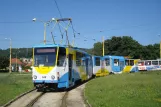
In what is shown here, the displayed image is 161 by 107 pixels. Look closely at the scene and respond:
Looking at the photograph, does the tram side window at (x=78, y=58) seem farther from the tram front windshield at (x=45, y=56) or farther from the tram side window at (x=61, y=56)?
the tram front windshield at (x=45, y=56)

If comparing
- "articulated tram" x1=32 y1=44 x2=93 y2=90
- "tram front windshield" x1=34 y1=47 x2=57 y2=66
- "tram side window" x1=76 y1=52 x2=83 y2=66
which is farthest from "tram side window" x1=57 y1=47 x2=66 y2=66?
"tram side window" x1=76 y1=52 x2=83 y2=66

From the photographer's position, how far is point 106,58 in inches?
1821

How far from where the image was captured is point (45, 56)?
71.5 ft

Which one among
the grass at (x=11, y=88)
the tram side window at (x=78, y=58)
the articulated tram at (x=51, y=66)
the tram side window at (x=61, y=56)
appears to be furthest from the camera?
the tram side window at (x=78, y=58)

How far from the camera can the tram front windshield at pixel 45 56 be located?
21578mm

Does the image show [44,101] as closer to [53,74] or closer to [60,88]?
[53,74]

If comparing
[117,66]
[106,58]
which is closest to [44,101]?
[106,58]

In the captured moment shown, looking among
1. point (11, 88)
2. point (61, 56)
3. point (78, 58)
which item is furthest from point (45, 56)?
point (78, 58)

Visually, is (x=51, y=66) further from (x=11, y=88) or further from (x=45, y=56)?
(x=11, y=88)

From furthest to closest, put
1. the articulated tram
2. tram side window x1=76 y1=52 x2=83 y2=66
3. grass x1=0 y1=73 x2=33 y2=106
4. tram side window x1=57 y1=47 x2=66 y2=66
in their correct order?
tram side window x1=76 y1=52 x2=83 y2=66
tram side window x1=57 y1=47 x2=66 y2=66
the articulated tram
grass x1=0 y1=73 x2=33 y2=106

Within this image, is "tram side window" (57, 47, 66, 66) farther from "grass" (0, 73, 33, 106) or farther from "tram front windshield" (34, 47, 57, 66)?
"grass" (0, 73, 33, 106)

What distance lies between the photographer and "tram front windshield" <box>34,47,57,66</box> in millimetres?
21578

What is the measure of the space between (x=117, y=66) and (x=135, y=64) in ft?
41.1

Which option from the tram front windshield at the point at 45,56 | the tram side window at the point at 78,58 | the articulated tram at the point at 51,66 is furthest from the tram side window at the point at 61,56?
the tram side window at the point at 78,58
